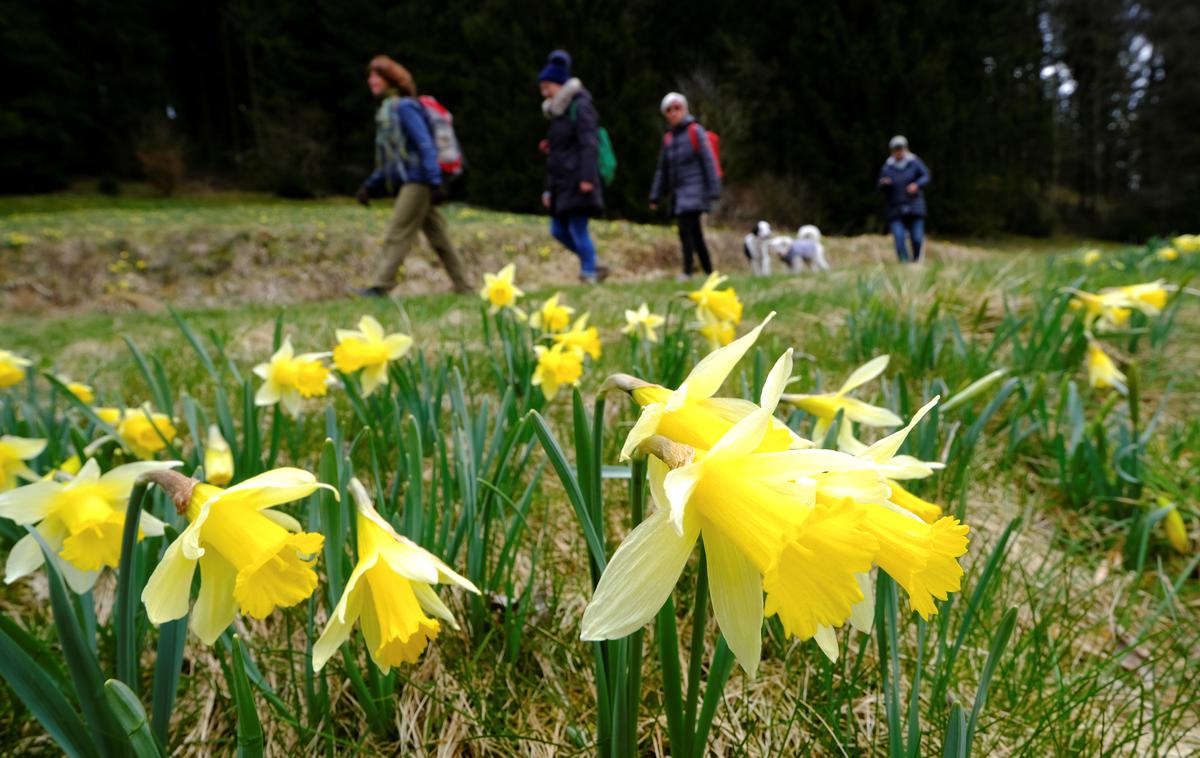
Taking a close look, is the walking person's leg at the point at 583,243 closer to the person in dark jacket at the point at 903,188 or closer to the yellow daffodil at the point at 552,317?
the yellow daffodil at the point at 552,317

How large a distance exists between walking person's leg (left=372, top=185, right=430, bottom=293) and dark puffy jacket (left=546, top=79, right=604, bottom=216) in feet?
3.88

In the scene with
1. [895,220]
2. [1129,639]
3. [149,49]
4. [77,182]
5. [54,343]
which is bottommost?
[1129,639]

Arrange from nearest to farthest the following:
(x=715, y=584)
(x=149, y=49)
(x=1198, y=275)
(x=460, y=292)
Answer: (x=715, y=584) < (x=1198, y=275) < (x=460, y=292) < (x=149, y=49)

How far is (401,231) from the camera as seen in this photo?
518 cm

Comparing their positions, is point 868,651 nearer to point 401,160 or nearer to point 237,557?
point 237,557

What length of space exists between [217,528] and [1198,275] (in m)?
5.15

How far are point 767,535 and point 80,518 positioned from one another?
764mm

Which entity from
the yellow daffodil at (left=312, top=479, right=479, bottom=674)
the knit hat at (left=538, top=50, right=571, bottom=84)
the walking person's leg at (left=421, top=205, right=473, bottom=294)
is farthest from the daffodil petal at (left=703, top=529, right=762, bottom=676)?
the knit hat at (left=538, top=50, right=571, bottom=84)

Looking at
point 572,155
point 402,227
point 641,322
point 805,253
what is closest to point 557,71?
point 572,155

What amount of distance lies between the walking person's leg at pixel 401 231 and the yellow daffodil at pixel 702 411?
490 centimetres

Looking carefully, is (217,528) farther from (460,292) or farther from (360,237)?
(360,237)

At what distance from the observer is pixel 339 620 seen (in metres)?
0.52

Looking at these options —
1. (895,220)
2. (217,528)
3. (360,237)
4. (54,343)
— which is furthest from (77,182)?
(217,528)

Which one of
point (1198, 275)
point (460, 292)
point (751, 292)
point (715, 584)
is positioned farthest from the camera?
point (460, 292)
